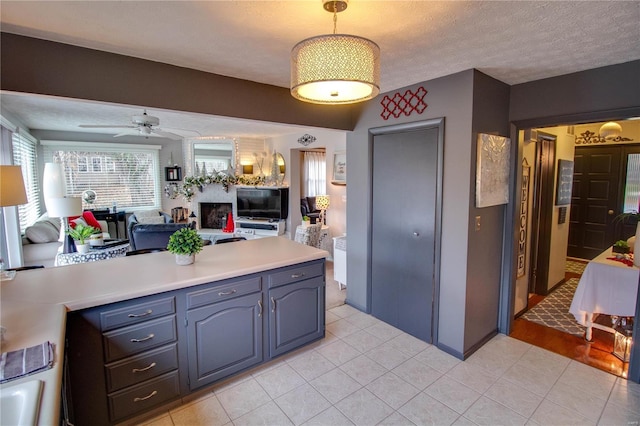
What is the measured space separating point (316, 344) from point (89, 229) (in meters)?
2.89

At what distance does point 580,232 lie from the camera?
564 cm

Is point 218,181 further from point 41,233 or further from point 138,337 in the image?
point 138,337

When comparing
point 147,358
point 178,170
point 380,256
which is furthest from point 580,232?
point 178,170

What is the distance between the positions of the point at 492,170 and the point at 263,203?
15.7ft

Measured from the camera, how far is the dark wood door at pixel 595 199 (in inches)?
206

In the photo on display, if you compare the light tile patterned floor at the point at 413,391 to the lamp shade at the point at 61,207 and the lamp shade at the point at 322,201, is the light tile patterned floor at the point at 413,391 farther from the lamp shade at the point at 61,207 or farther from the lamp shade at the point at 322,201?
the lamp shade at the point at 322,201

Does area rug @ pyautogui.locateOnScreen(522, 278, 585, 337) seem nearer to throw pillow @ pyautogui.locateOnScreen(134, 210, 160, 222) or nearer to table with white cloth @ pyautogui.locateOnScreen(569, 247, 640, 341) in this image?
table with white cloth @ pyautogui.locateOnScreen(569, 247, 640, 341)

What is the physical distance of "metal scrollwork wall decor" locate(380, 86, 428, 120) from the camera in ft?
9.45

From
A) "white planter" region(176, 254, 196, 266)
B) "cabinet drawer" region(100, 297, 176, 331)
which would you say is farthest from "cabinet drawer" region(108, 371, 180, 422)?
"white planter" region(176, 254, 196, 266)

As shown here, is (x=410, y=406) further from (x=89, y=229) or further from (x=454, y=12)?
(x=89, y=229)

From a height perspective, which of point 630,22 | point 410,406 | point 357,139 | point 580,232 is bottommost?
point 410,406

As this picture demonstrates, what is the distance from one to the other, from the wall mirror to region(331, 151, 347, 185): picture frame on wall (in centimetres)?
265

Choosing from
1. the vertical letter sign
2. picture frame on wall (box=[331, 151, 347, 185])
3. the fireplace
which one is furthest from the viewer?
the fireplace

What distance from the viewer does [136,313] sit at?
1.93 m
